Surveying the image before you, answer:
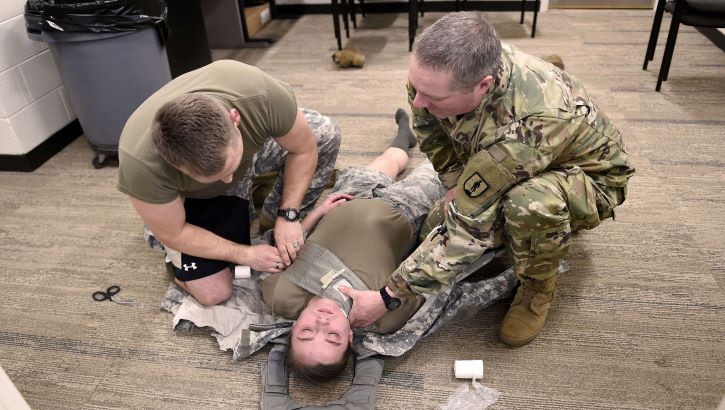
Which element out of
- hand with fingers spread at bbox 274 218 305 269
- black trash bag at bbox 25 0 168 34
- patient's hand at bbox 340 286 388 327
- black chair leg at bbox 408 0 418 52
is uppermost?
black trash bag at bbox 25 0 168 34

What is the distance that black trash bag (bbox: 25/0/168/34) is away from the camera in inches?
79.8

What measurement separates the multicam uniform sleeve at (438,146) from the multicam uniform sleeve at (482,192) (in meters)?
0.32

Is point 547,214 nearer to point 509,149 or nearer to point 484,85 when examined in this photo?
point 509,149

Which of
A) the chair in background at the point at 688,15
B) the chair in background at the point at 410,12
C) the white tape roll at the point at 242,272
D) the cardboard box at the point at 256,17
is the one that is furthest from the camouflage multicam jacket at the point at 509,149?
the cardboard box at the point at 256,17

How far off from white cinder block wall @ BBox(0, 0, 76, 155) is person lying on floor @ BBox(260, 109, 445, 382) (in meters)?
1.49

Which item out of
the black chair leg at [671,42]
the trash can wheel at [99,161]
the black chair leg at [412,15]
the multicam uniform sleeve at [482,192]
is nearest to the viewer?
the multicam uniform sleeve at [482,192]

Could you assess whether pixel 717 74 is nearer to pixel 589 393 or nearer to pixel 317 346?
pixel 589 393

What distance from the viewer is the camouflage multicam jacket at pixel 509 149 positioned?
1.25 metres

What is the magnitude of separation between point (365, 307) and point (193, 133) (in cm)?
66

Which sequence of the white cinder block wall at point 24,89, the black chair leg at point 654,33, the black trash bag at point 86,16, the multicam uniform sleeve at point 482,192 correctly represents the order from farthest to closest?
the black chair leg at point 654,33, the white cinder block wall at point 24,89, the black trash bag at point 86,16, the multicam uniform sleeve at point 482,192

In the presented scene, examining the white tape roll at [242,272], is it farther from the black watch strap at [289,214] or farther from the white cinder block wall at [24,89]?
the white cinder block wall at [24,89]

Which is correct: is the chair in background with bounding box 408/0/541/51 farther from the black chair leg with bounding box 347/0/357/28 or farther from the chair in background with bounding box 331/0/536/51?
the black chair leg with bounding box 347/0/357/28

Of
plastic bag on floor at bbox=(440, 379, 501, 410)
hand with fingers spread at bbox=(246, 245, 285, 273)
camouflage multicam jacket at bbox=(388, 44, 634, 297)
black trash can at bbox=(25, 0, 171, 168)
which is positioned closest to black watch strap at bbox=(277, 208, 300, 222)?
hand with fingers spread at bbox=(246, 245, 285, 273)

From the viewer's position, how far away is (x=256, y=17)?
393cm
